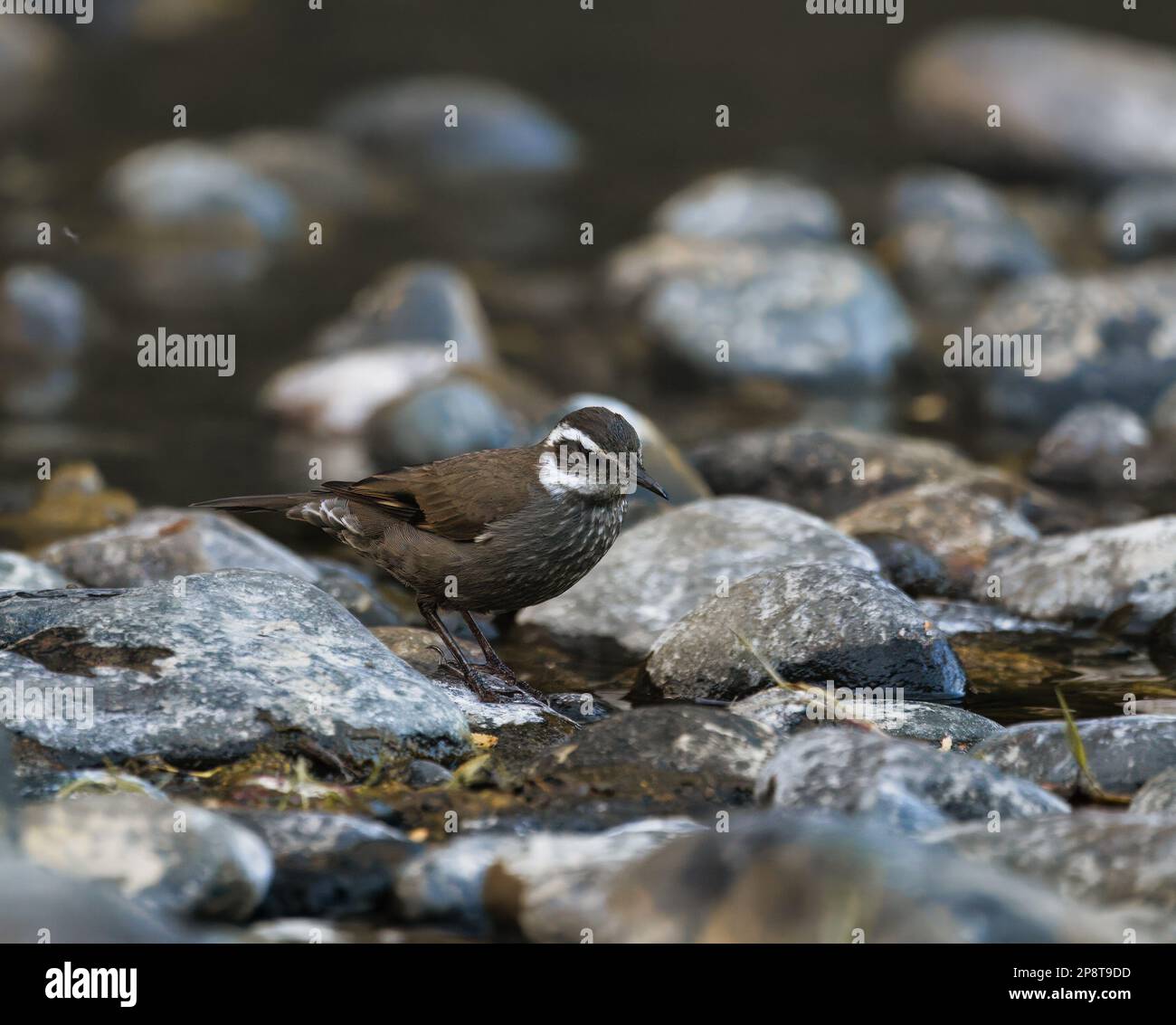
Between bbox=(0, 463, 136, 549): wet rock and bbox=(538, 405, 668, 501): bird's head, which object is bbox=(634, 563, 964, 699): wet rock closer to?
bbox=(538, 405, 668, 501): bird's head

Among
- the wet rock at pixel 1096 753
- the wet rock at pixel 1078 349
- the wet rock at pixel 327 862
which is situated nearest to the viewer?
the wet rock at pixel 327 862

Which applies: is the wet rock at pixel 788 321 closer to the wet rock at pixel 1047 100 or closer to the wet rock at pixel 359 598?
the wet rock at pixel 359 598

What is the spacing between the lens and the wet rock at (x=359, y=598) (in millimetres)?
8250

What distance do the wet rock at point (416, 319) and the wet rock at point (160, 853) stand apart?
902 cm

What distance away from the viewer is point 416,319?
1362 cm

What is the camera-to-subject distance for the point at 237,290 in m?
16.1

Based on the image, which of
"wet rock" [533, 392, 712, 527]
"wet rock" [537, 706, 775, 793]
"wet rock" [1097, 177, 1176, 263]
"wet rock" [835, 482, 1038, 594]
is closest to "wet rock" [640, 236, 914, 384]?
"wet rock" [533, 392, 712, 527]

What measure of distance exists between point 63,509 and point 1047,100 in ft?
47.2

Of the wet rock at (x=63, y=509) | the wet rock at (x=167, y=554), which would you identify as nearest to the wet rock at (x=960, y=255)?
the wet rock at (x=63, y=509)

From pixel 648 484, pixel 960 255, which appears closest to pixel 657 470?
pixel 648 484

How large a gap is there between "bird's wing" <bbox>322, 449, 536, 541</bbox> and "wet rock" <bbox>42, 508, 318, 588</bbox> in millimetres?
1133

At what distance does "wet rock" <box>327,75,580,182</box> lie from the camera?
20500 mm

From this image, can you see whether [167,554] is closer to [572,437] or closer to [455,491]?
[455,491]
